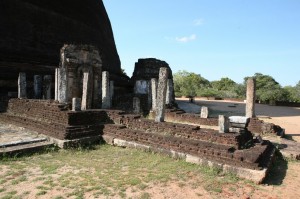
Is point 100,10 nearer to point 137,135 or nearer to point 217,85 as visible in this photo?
point 137,135

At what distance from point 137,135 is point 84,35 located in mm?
14915

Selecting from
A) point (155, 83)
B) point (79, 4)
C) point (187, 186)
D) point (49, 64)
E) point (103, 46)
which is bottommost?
point (187, 186)

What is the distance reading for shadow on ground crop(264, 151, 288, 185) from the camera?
17.0ft

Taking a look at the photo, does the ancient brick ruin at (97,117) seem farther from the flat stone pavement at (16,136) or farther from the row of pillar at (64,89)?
the flat stone pavement at (16,136)

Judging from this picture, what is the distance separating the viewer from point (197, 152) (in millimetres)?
6008

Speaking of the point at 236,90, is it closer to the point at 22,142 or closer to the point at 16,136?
the point at 16,136

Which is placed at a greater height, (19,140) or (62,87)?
(62,87)

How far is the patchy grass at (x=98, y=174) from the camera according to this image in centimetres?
438

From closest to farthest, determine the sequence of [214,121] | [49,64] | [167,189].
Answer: [167,189] → [214,121] → [49,64]

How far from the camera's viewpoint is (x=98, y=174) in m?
5.11

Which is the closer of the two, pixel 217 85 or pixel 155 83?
pixel 155 83

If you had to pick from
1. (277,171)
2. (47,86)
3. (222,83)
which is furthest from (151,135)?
(222,83)

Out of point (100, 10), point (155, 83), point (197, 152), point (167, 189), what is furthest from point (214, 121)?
point (100, 10)

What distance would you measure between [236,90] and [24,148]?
47189 mm
